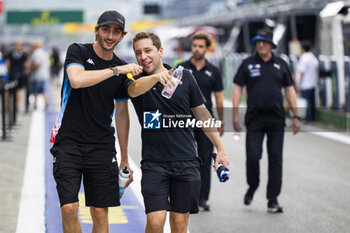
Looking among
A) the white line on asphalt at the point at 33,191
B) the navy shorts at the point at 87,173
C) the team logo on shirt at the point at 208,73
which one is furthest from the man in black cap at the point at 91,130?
the team logo on shirt at the point at 208,73

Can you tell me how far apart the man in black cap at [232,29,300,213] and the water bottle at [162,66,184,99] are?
3.25 metres

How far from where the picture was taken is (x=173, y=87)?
5.58 metres

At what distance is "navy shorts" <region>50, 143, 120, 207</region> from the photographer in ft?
18.9

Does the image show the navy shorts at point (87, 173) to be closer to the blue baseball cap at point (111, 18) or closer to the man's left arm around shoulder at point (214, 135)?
the man's left arm around shoulder at point (214, 135)

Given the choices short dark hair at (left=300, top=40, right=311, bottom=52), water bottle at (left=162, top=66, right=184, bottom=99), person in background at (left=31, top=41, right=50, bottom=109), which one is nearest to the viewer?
→ water bottle at (left=162, top=66, right=184, bottom=99)

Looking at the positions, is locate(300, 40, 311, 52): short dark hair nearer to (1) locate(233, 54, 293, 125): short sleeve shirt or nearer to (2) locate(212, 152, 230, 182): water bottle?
(1) locate(233, 54, 293, 125): short sleeve shirt

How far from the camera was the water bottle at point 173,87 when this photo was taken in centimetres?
556

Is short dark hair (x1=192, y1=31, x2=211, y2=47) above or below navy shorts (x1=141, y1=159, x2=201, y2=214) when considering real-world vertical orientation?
above

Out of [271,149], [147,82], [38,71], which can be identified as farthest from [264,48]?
[38,71]

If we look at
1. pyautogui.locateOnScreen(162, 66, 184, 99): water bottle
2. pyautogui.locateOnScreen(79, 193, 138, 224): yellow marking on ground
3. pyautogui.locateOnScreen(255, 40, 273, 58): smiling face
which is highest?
pyautogui.locateOnScreen(255, 40, 273, 58): smiling face

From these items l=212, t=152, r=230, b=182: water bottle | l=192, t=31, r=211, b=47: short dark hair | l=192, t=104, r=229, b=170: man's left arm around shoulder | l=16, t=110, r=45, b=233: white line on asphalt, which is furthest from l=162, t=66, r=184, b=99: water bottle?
l=192, t=31, r=211, b=47: short dark hair

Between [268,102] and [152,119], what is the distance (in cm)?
327

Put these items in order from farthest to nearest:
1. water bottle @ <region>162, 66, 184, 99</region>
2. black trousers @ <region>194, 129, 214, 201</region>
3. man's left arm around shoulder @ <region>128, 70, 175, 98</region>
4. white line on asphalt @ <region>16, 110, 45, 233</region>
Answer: black trousers @ <region>194, 129, 214, 201</region> → white line on asphalt @ <region>16, 110, 45, 233</region> → water bottle @ <region>162, 66, 184, 99</region> → man's left arm around shoulder @ <region>128, 70, 175, 98</region>

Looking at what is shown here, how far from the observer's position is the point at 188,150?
5.80 m
